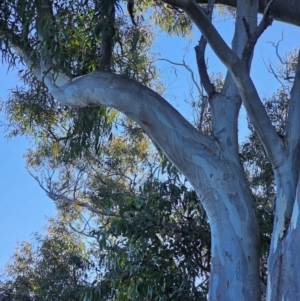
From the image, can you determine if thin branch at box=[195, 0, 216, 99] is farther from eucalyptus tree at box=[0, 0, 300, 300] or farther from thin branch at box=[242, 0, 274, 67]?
thin branch at box=[242, 0, 274, 67]

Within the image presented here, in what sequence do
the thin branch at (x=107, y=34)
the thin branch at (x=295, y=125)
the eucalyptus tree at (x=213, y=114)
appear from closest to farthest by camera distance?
the eucalyptus tree at (x=213, y=114), the thin branch at (x=295, y=125), the thin branch at (x=107, y=34)

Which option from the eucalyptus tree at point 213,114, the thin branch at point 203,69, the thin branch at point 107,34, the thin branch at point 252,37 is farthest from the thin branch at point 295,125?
the thin branch at point 107,34

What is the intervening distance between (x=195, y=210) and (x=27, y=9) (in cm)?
207

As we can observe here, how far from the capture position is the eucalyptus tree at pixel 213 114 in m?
2.95

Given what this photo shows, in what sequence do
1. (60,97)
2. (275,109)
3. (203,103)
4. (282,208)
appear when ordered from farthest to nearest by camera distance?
(275,109) → (203,103) → (60,97) → (282,208)

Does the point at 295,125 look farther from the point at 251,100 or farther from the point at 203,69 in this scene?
the point at 203,69

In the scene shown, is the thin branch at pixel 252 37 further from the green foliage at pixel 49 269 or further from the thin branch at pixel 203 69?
the green foliage at pixel 49 269

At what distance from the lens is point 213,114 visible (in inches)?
143

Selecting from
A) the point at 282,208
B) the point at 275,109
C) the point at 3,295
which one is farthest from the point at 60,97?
the point at 3,295

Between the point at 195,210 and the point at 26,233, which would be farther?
the point at 26,233

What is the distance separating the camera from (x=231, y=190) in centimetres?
314

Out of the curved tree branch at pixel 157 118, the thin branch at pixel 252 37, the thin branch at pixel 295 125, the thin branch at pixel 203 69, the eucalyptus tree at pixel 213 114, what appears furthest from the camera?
the thin branch at pixel 203 69

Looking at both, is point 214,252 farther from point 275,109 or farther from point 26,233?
point 26,233

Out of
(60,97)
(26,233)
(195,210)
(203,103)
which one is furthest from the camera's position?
(26,233)
